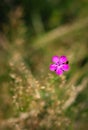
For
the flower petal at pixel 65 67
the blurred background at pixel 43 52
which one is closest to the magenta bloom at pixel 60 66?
the flower petal at pixel 65 67

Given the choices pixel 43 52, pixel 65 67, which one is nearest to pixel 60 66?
pixel 65 67

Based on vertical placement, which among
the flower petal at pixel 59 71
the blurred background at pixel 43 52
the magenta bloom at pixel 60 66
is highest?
the blurred background at pixel 43 52

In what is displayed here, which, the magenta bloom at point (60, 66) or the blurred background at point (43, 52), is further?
the blurred background at point (43, 52)

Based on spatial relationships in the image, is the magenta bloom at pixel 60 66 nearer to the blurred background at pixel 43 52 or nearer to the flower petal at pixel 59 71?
the flower petal at pixel 59 71

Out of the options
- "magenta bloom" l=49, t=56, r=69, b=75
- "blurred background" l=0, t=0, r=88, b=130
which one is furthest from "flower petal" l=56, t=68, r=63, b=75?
"blurred background" l=0, t=0, r=88, b=130

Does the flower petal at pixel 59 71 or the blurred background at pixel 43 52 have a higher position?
the blurred background at pixel 43 52

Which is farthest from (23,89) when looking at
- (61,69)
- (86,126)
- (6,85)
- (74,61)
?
(74,61)

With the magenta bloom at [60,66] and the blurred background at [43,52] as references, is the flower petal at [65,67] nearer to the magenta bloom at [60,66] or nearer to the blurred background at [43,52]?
the magenta bloom at [60,66]

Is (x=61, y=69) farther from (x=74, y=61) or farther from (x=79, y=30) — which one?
(x=79, y=30)
